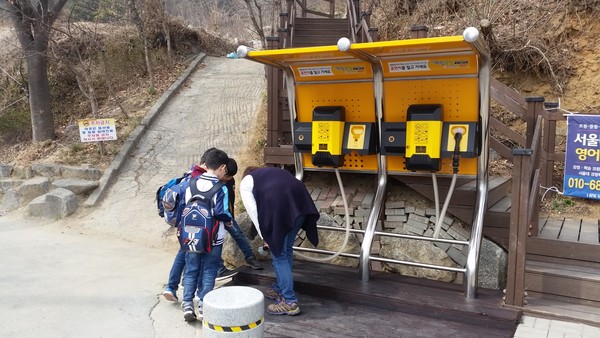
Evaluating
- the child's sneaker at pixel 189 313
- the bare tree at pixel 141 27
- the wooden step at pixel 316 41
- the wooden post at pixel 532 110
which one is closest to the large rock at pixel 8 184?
the bare tree at pixel 141 27

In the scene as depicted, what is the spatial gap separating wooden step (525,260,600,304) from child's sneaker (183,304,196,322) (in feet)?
9.31

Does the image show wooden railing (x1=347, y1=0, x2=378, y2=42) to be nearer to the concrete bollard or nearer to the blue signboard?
the blue signboard

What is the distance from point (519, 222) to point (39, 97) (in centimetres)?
964

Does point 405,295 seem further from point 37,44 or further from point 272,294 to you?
point 37,44

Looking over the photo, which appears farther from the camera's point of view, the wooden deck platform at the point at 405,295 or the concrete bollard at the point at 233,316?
the wooden deck platform at the point at 405,295

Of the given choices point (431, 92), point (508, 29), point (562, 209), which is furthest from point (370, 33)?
point (562, 209)

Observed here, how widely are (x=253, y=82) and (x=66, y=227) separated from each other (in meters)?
7.00

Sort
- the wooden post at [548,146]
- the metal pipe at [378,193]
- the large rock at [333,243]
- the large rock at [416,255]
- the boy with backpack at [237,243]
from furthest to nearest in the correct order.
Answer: the wooden post at [548,146] → the large rock at [333,243] → the large rock at [416,255] → the metal pipe at [378,193] → the boy with backpack at [237,243]

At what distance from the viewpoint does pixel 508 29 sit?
7.22 m

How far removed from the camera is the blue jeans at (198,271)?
4180 mm

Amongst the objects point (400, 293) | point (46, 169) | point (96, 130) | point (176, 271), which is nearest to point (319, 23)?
point (96, 130)

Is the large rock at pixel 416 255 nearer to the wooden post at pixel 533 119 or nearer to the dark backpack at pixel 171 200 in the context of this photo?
the wooden post at pixel 533 119

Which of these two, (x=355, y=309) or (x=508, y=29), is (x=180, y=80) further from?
(x=355, y=309)

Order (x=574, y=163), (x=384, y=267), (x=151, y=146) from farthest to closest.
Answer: (x=151, y=146) → (x=574, y=163) → (x=384, y=267)
